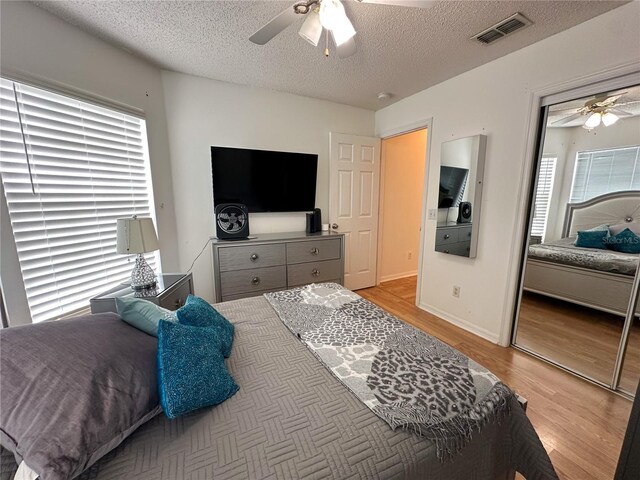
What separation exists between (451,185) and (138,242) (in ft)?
9.15

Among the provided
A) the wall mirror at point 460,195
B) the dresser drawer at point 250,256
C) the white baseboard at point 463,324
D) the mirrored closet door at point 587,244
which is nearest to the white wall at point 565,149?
the mirrored closet door at point 587,244

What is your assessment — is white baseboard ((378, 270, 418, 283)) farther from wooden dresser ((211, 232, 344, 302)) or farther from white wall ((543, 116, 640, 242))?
white wall ((543, 116, 640, 242))

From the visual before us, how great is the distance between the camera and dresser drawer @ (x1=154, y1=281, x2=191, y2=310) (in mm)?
1758

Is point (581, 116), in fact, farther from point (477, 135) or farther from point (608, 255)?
point (608, 255)

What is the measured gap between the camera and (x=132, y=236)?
5.40ft

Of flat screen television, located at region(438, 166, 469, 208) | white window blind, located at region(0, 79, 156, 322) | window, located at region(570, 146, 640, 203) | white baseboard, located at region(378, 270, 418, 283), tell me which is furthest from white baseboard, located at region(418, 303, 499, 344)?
white window blind, located at region(0, 79, 156, 322)

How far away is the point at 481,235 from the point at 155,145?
126 inches

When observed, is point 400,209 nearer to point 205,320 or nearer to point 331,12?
point 331,12

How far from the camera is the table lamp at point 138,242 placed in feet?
5.36

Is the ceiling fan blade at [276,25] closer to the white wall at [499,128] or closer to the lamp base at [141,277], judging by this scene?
the lamp base at [141,277]

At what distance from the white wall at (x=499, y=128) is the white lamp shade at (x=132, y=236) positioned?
2738mm

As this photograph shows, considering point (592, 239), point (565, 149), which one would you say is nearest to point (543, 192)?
point (565, 149)

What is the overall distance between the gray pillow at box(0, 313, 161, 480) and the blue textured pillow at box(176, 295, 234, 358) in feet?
0.94

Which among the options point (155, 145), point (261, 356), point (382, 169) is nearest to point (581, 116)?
point (382, 169)
